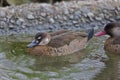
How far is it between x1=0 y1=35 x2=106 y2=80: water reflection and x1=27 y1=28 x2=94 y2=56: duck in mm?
172

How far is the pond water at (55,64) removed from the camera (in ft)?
34.9

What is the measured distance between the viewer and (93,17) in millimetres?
15508

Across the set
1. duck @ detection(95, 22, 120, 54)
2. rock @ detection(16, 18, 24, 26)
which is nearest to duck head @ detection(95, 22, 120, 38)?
duck @ detection(95, 22, 120, 54)

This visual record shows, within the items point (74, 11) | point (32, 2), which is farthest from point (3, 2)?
point (74, 11)

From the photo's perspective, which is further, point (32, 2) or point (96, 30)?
point (32, 2)

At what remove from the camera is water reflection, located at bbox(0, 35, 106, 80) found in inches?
419

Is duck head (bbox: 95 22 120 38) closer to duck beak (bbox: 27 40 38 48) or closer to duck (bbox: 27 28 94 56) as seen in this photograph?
duck (bbox: 27 28 94 56)

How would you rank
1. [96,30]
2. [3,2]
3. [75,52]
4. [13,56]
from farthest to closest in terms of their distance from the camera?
[3,2] < [96,30] < [75,52] < [13,56]

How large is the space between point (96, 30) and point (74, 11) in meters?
0.99

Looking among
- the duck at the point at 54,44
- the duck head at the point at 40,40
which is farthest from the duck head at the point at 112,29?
the duck head at the point at 40,40

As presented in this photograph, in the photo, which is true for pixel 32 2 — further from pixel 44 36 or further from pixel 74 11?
pixel 44 36

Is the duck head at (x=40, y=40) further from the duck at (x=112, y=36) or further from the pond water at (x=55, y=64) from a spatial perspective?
the duck at (x=112, y=36)

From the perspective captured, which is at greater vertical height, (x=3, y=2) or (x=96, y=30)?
(x=3, y=2)

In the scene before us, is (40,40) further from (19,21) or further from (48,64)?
(19,21)
